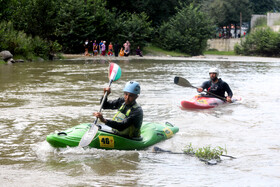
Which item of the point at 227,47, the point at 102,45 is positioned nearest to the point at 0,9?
the point at 102,45

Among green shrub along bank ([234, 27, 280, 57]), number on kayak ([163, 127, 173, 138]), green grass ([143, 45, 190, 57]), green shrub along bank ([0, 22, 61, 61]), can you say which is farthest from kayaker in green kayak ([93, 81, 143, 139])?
green shrub along bank ([234, 27, 280, 57])

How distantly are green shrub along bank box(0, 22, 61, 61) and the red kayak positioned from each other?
18.9 m

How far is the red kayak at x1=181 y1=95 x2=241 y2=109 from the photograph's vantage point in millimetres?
11430

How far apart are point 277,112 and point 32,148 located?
22.9ft

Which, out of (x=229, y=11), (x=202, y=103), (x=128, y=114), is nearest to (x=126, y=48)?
(x=229, y=11)

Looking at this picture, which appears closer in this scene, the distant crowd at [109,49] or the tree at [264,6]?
the distant crowd at [109,49]

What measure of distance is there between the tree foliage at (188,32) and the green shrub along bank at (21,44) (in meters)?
17.6

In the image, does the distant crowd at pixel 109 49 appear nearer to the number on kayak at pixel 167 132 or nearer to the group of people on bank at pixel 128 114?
the number on kayak at pixel 167 132

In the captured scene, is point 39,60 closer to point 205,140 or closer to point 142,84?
point 142,84

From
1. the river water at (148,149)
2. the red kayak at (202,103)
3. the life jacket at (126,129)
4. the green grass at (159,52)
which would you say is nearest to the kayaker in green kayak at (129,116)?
the life jacket at (126,129)

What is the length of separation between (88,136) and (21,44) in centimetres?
2358

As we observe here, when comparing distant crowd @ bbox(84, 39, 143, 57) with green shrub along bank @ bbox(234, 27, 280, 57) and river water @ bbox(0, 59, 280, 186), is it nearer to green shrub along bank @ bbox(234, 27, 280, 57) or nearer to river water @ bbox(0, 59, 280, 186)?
green shrub along bank @ bbox(234, 27, 280, 57)

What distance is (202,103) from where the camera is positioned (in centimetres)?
1149

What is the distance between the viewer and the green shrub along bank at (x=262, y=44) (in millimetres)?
44228
